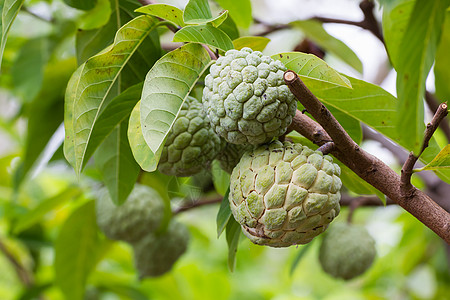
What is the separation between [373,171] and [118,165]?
82 centimetres

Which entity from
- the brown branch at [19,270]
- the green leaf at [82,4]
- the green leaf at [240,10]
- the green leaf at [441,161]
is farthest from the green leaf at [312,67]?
the brown branch at [19,270]

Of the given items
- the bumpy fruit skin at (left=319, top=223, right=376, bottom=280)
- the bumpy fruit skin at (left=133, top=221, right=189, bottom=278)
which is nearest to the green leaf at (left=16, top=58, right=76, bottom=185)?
the bumpy fruit skin at (left=133, top=221, right=189, bottom=278)

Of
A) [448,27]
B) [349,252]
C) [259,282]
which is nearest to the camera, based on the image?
[448,27]

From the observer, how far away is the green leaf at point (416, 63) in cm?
83

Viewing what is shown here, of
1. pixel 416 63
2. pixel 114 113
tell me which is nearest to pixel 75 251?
pixel 114 113

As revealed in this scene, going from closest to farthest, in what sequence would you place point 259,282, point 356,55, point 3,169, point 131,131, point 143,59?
point 131,131 < point 143,59 < point 356,55 < point 3,169 < point 259,282

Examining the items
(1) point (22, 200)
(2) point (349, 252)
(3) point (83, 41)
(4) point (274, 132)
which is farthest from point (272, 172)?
(1) point (22, 200)

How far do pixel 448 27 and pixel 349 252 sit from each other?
94cm

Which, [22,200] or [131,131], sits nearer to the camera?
[131,131]

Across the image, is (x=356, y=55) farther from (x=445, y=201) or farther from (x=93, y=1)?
(x=93, y=1)

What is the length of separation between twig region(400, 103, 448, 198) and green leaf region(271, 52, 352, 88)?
0.58 feet

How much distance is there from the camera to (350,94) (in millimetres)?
1175

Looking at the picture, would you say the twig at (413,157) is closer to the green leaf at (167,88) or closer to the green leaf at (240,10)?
the green leaf at (167,88)

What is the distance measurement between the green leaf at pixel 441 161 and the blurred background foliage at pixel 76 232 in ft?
2.44
